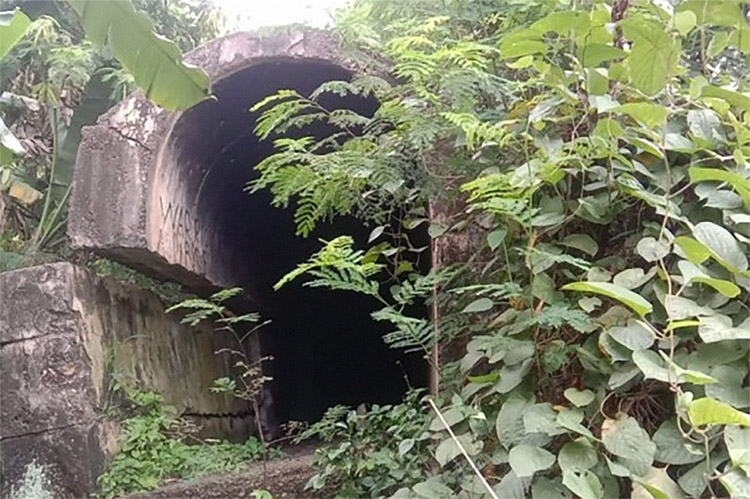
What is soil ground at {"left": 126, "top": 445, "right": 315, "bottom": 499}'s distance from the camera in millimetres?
1790

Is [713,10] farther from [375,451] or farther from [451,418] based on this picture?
[375,451]

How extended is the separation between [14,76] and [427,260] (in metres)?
2.02

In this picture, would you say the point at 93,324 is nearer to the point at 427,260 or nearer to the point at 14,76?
the point at 427,260

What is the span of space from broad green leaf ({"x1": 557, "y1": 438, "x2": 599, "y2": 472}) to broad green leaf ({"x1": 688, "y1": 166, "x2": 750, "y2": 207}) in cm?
57

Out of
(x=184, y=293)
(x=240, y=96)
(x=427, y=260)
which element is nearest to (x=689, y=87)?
(x=427, y=260)

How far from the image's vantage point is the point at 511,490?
46.3 inches

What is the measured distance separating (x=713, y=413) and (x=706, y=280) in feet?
0.83

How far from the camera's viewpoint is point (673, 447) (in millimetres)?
1144

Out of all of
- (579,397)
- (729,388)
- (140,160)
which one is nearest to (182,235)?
(140,160)

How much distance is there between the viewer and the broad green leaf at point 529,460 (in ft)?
3.70

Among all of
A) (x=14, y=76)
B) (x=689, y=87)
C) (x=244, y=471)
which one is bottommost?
(x=244, y=471)

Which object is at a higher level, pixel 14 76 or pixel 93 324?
pixel 14 76

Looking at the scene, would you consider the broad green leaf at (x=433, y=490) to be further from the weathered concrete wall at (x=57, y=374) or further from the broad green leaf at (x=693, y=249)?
the weathered concrete wall at (x=57, y=374)

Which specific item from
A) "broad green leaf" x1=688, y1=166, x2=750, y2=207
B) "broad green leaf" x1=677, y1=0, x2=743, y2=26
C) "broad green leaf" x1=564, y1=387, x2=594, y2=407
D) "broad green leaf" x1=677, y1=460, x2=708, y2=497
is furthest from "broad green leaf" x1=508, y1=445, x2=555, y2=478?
"broad green leaf" x1=677, y1=0, x2=743, y2=26
